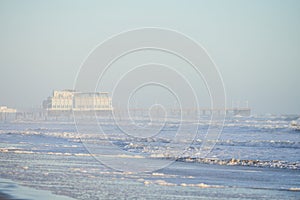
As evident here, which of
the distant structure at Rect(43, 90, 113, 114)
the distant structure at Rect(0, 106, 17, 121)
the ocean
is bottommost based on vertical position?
the ocean

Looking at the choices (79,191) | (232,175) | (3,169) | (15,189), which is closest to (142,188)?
(79,191)

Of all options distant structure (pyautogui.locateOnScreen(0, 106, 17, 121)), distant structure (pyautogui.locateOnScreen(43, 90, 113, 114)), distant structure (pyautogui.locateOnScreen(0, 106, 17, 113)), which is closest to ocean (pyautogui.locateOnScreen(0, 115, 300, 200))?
distant structure (pyautogui.locateOnScreen(43, 90, 113, 114))

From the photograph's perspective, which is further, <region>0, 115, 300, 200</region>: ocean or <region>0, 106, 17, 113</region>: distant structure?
<region>0, 106, 17, 113</region>: distant structure

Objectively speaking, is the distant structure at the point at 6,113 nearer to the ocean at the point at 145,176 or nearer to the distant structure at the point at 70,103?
the distant structure at the point at 70,103

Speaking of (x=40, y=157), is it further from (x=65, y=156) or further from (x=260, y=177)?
(x=260, y=177)

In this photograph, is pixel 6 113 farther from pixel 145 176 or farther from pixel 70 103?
pixel 145 176

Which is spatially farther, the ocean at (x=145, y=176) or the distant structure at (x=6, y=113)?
the distant structure at (x=6, y=113)

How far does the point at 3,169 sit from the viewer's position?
722 inches

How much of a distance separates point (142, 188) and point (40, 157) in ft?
30.4

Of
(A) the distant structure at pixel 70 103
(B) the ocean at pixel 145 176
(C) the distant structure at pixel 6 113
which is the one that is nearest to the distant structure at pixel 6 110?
(C) the distant structure at pixel 6 113

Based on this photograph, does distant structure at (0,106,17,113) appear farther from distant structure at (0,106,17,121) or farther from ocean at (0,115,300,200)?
ocean at (0,115,300,200)

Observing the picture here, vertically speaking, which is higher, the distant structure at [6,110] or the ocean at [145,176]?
the distant structure at [6,110]

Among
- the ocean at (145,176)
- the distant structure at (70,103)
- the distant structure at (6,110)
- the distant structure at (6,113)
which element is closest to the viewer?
the ocean at (145,176)

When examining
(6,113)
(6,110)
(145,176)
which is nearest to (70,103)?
(6,113)
